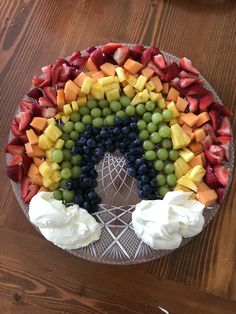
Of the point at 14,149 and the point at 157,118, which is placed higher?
the point at 157,118

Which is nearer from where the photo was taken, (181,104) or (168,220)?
(168,220)

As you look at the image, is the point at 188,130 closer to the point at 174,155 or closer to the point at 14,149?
the point at 174,155

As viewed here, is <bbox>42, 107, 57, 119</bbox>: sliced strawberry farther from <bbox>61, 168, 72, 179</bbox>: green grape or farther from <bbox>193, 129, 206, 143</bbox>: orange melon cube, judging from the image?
<bbox>193, 129, 206, 143</bbox>: orange melon cube

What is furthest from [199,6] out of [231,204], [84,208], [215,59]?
[84,208]

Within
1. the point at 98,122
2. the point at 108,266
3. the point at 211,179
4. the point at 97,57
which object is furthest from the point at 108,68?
the point at 108,266

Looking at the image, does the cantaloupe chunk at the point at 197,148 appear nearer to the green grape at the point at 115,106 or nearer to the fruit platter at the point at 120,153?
the fruit platter at the point at 120,153

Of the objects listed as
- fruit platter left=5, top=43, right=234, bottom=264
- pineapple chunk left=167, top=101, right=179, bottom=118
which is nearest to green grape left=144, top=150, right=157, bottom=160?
fruit platter left=5, top=43, right=234, bottom=264

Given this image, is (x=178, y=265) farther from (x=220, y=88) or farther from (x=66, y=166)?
(x=220, y=88)
